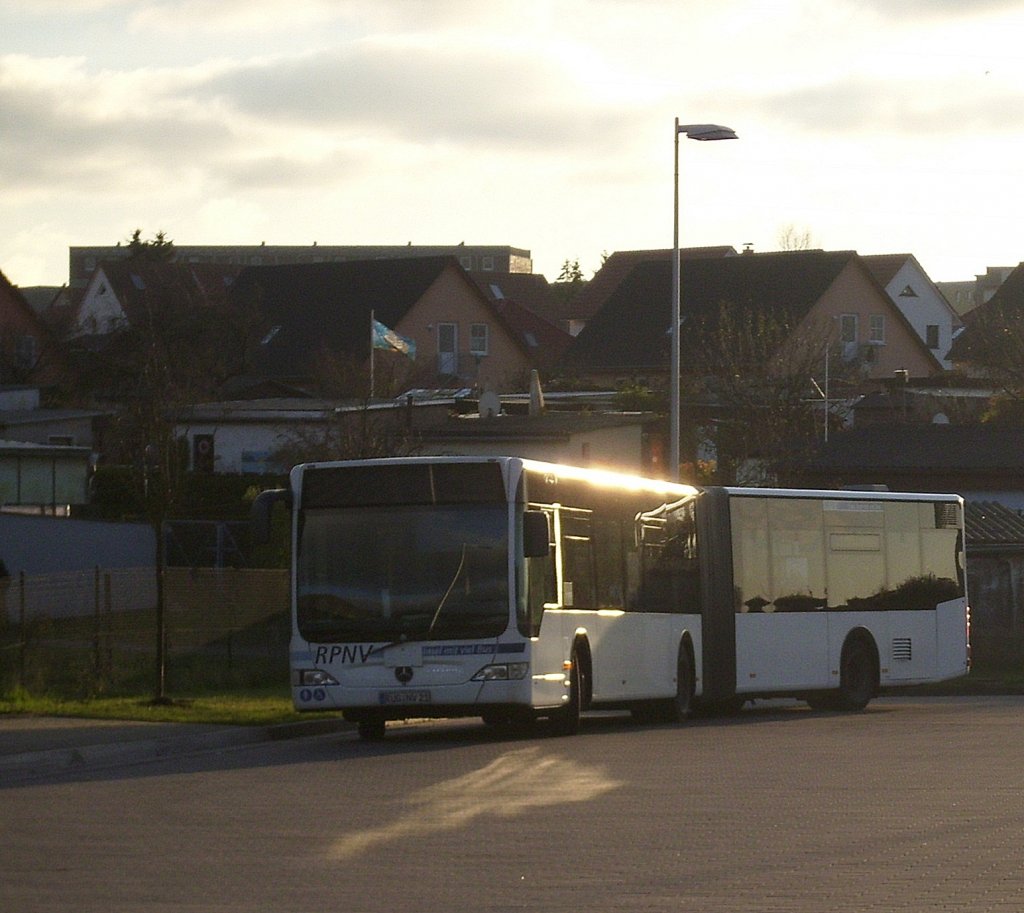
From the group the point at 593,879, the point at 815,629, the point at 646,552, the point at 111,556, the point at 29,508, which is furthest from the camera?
the point at 29,508

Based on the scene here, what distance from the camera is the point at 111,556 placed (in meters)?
46.3

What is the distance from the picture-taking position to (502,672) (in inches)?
784

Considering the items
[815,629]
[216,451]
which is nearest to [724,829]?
[815,629]

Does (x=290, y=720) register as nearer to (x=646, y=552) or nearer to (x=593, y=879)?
(x=646, y=552)

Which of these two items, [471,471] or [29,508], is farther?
[29,508]

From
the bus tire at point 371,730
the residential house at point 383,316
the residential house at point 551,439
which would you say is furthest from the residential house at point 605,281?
the bus tire at point 371,730

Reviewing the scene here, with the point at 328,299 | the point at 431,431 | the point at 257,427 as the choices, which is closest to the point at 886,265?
the point at 328,299

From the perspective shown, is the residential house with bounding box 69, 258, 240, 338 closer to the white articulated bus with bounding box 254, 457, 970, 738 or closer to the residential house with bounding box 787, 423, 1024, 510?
the residential house with bounding box 787, 423, 1024, 510

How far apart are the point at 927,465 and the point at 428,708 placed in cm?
2976

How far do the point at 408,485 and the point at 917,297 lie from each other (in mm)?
91585

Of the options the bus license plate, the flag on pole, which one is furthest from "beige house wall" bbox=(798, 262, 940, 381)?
the bus license plate

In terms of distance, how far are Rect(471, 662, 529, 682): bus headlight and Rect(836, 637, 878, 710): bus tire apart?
9.20 meters

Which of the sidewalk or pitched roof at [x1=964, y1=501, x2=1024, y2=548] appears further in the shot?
pitched roof at [x1=964, y1=501, x2=1024, y2=548]

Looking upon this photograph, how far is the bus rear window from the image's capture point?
20.4m
